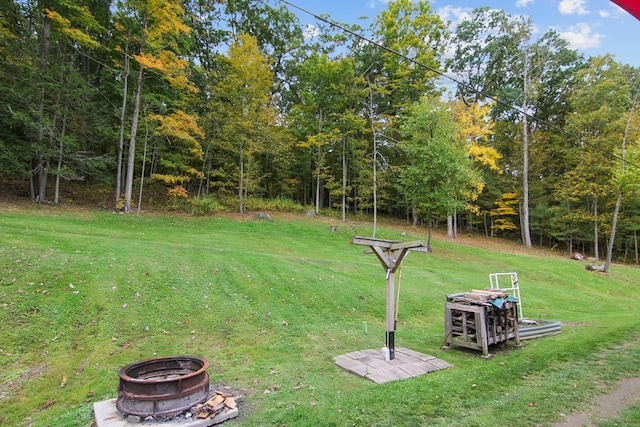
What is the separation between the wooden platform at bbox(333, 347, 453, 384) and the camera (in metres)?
4.17

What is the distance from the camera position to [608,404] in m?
3.41

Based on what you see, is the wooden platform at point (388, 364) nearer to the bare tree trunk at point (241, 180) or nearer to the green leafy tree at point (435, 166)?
the green leafy tree at point (435, 166)

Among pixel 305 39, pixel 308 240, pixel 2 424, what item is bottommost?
pixel 2 424

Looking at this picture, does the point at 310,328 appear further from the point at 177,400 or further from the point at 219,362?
the point at 177,400

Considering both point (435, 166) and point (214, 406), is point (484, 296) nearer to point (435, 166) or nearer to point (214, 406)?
point (214, 406)

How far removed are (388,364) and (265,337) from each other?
2013 millimetres

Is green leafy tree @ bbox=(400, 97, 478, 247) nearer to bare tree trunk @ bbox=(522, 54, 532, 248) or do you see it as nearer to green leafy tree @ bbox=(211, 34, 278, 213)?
green leafy tree @ bbox=(211, 34, 278, 213)

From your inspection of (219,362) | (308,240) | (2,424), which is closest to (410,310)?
(219,362)

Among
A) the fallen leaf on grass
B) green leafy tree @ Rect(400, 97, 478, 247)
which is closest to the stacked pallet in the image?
the fallen leaf on grass

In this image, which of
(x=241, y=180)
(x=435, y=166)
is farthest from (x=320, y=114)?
(x=435, y=166)

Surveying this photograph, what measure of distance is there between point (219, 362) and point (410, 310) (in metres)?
4.47

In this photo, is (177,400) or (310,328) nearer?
(177,400)

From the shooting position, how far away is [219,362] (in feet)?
15.1

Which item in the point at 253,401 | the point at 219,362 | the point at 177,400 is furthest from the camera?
the point at 219,362
